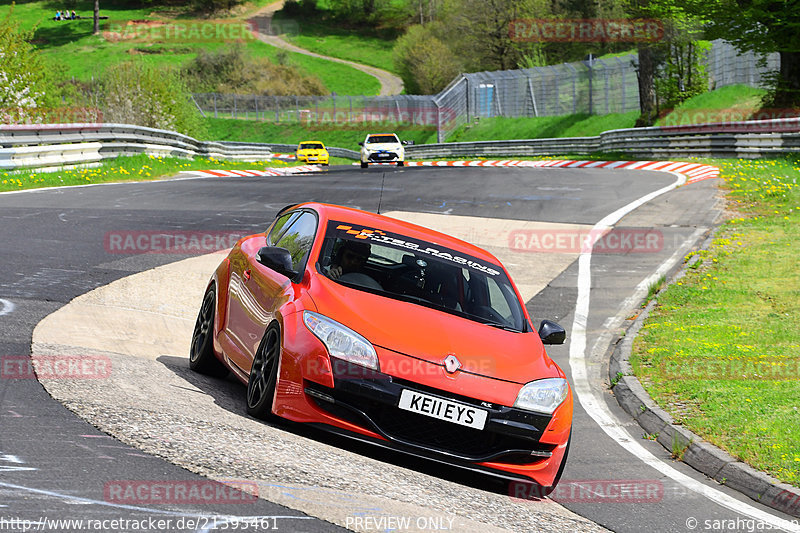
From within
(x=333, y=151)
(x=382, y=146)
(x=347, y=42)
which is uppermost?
(x=347, y=42)

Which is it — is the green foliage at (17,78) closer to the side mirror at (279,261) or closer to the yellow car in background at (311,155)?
the yellow car in background at (311,155)

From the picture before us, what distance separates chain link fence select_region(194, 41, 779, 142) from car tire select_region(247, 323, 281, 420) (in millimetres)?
35217

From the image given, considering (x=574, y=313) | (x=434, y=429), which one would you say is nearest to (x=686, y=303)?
(x=574, y=313)

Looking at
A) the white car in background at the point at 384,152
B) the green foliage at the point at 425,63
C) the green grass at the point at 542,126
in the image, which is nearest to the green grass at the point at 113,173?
the white car in background at the point at 384,152

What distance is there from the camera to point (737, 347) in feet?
34.0

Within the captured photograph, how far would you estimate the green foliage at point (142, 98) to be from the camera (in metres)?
38.3

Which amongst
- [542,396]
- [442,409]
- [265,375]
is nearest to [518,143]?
[542,396]

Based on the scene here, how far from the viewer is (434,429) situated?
19.5 ft

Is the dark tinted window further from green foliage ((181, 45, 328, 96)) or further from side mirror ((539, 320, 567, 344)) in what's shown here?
green foliage ((181, 45, 328, 96))

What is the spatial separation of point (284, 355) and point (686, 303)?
26.5ft

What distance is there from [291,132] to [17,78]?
53.8 meters

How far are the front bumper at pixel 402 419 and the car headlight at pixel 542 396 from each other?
155 mm

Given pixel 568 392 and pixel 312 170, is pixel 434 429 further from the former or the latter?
pixel 312 170

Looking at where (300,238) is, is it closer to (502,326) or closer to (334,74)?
(502,326)
